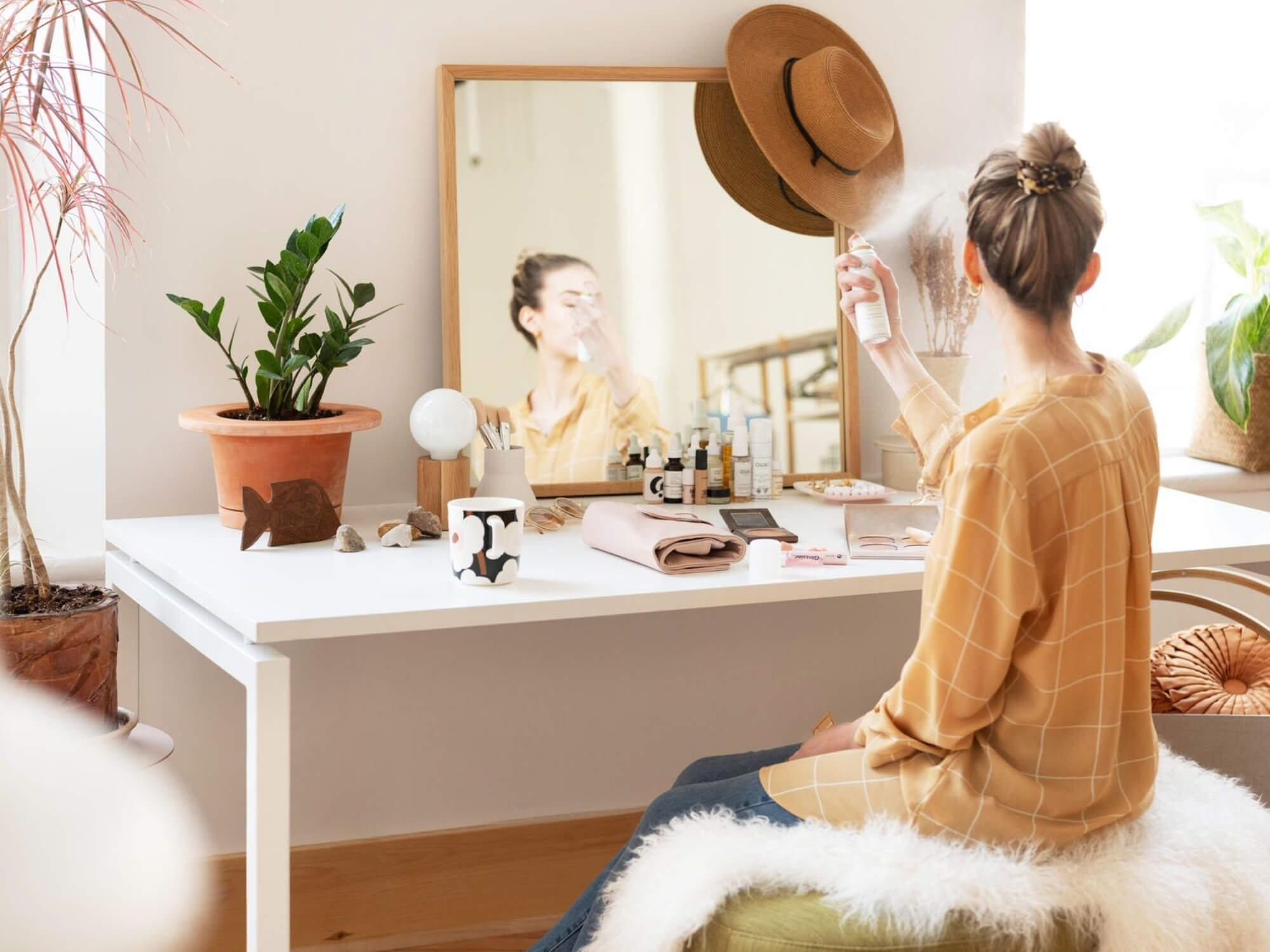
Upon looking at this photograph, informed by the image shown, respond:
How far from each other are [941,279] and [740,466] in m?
0.56

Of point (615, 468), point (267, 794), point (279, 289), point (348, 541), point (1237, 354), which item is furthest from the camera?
point (1237, 354)

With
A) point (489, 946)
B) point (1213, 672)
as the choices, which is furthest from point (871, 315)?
point (489, 946)

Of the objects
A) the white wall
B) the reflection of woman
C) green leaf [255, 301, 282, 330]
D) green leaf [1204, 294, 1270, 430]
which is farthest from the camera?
green leaf [1204, 294, 1270, 430]

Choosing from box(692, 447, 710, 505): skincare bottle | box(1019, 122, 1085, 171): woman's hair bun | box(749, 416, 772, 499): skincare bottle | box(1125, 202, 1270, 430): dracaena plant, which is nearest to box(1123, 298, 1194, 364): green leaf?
box(1125, 202, 1270, 430): dracaena plant

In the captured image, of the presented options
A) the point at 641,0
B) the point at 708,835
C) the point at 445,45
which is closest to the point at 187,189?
the point at 445,45

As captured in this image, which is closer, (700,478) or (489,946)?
(700,478)

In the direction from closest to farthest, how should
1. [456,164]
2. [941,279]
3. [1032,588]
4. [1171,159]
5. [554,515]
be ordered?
1. [1032,588]
2. [554,515]
3. [456,164]
4. [941,279]
5. [1171,159]

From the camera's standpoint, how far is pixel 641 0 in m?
2.30

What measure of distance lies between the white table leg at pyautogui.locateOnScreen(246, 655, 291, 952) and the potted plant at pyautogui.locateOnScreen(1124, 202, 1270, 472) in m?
2.04

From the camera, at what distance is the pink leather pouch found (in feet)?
5.80

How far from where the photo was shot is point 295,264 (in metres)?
1.95

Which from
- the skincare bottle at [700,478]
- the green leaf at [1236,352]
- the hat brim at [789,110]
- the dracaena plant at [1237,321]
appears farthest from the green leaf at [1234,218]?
the skincare bottle at [700,478]

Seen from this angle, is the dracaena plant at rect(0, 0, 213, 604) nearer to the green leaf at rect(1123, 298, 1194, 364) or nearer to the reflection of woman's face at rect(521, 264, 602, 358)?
the reflection of woman's face at rect(521, 264, 602, 358)

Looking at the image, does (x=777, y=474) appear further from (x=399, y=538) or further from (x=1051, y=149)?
(x=1051, y=149)
